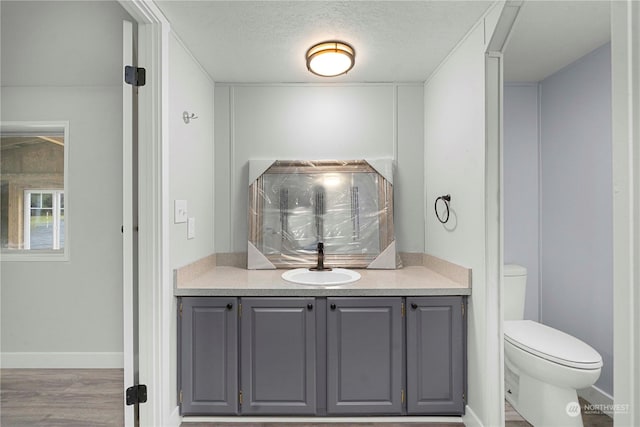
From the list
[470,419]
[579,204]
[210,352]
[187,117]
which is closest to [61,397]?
[210,352]

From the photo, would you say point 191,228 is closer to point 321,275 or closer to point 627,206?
point 321,275

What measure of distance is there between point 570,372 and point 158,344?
214 centimetres

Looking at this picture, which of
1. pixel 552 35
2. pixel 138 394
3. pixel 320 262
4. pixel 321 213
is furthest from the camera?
pixel 321 213

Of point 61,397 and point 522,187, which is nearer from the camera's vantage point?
point 61,397

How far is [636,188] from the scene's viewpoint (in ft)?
3.10

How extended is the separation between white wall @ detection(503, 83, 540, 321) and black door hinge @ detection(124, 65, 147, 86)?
257cm

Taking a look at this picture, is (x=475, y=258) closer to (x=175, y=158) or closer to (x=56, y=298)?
(x=175, y=158)

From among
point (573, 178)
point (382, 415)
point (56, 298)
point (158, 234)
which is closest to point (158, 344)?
point (158, 234)

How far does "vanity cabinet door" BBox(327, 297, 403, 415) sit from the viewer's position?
6.38ft

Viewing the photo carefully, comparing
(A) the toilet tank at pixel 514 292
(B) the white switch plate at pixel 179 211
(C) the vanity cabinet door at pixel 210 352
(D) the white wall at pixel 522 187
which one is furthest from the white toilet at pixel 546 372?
(B) the white switch plate at pixel 179 211

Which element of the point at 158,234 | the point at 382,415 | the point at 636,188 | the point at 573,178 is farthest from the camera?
the point at 573,178

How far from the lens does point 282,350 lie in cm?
194

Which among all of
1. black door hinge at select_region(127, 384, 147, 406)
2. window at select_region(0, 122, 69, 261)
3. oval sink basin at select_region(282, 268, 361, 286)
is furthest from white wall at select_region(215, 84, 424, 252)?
window at select_region(0, 122, 69, 261)

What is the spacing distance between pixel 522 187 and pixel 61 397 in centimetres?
377
